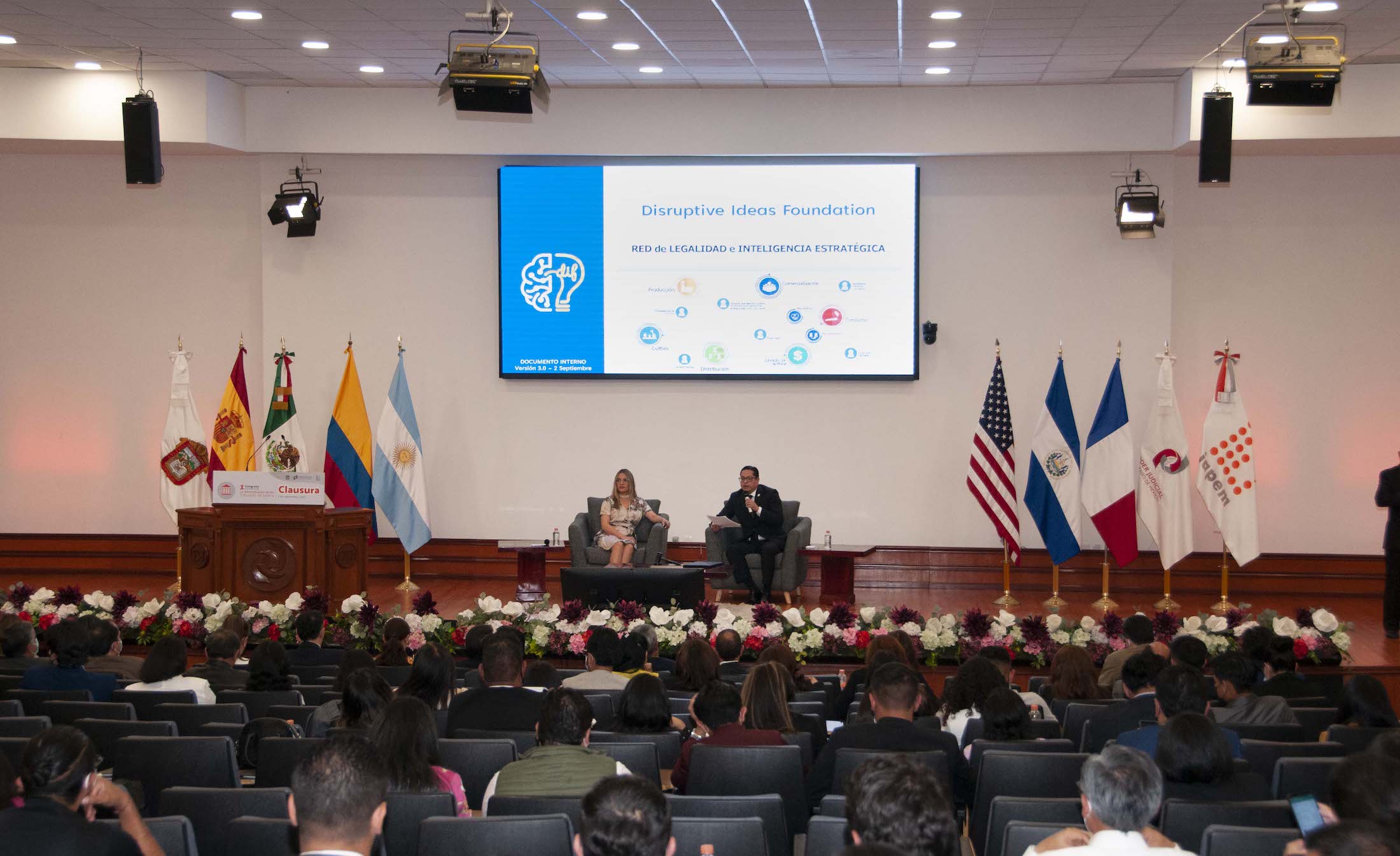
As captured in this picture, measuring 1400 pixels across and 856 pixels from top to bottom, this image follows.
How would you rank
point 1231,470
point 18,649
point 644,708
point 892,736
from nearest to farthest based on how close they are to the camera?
1. point 892,736
2. point 644,708
3. point 18,649
4. point 1231,470

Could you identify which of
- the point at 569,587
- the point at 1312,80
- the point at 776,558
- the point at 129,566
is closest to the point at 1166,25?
the point at 1312,80

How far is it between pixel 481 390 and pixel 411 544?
1568mm

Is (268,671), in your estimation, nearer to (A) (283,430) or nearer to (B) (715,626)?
(B) (715,626)

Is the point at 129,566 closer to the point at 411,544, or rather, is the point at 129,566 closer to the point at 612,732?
the point at 411,544

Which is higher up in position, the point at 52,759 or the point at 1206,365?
the point at 1206,365

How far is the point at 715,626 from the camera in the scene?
7.95 metres

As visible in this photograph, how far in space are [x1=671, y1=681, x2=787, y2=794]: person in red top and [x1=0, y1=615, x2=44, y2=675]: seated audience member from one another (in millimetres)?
3254

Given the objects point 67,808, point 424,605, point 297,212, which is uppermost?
point 297,212

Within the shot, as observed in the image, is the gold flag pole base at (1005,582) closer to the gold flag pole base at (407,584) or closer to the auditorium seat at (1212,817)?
the gold flag pole base at (407,584)

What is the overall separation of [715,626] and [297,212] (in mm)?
5944

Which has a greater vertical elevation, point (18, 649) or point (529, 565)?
point (18, 649)

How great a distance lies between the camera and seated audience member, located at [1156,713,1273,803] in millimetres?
3662

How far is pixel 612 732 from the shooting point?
15.0 ft

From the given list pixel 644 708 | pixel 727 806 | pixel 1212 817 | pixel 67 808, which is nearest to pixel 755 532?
pixel 644 708
